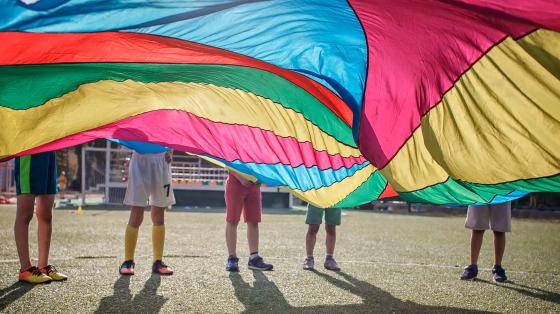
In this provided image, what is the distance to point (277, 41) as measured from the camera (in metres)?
2.84

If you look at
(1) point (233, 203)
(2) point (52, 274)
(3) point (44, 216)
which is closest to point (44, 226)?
(3) point (44, 216)

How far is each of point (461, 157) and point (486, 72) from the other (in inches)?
20.1

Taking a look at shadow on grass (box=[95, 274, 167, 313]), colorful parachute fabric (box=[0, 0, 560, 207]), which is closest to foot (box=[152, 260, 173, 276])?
shadow on grass (box=[95, 274, 167, 313])

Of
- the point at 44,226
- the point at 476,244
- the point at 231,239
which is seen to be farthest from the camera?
the point at 231,239

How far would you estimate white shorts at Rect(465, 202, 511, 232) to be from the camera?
4.48m

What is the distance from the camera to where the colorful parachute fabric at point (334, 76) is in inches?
93.7

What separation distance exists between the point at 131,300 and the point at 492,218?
3.11 metres

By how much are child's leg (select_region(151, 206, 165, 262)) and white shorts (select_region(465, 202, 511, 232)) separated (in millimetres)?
2682

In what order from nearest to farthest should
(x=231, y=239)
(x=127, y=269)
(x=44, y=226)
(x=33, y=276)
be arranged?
1. (x=33, y=276)
2. (x=44, y=226)
3. (x=127, y=269)
4. (x=231, y=239)

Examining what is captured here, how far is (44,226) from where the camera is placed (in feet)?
12.5

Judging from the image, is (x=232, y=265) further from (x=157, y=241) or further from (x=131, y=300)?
(x=131, y=300)

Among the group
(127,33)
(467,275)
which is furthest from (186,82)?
(467,275)

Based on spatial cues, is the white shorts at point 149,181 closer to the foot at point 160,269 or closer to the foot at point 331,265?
the foot at point 160,269

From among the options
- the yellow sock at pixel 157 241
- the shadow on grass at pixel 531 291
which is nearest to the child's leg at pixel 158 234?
the yellow sock at pixel 157 241
